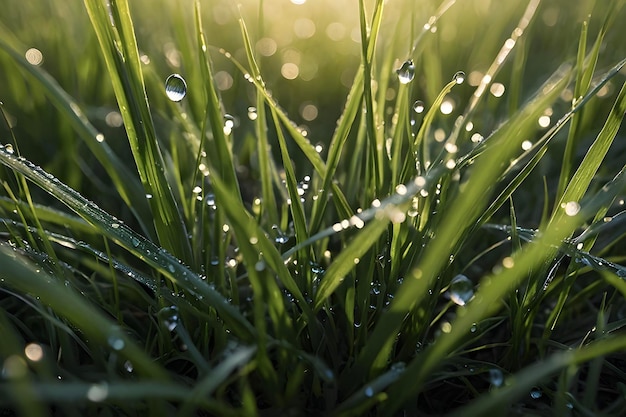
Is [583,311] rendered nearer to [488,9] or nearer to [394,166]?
[394,166]

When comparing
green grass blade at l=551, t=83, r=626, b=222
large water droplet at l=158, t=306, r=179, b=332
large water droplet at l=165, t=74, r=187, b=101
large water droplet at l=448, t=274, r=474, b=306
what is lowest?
large water droplet at l=158, t=306, r=179, b=332

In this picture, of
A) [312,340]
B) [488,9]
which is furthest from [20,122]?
[488,9]

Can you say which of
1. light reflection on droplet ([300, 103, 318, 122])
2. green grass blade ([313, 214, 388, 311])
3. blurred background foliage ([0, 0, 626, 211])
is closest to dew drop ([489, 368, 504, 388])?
green grass blade ([313, 214, 388, 311])

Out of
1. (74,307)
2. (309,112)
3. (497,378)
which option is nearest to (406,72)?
(497,378)

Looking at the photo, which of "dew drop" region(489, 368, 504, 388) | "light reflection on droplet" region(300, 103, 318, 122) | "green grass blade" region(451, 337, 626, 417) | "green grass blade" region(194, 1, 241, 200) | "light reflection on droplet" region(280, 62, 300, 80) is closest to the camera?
"green grass blade" region(451, 337, 626, 417)

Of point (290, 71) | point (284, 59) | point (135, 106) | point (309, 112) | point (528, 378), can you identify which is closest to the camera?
point (528, 378)

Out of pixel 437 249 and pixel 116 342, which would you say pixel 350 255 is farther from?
pixel 116 342

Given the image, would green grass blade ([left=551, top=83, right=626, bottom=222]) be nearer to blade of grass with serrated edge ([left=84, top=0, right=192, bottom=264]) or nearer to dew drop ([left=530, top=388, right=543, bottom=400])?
dew drop ([left=530, top=388, right=543, bottom=400])
